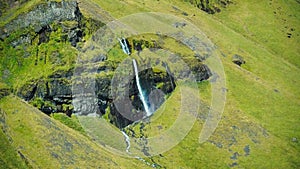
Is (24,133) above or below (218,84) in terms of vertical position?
above

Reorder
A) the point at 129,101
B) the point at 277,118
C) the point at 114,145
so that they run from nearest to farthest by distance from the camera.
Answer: the point at 114,145
the point at 129,101
the point at 277,118

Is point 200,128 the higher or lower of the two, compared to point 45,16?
lower

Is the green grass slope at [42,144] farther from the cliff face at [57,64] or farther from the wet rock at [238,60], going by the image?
the wet rock at [238,60]

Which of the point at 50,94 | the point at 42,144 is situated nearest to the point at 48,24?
the point at 50,94

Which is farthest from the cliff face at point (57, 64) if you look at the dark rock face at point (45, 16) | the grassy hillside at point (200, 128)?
the grassy hillside at point (200, 128)

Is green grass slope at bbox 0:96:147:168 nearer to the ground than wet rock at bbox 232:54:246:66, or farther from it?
farther from it

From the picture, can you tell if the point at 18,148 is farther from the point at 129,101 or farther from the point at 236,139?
the point at 236,139

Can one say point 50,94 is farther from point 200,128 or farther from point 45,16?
point 200,128

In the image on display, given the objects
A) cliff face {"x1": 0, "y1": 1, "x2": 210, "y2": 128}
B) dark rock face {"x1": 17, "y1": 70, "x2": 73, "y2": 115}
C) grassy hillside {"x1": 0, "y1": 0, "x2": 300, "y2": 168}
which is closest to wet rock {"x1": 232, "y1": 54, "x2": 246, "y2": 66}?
grassy hillside {"x1": 0, "y1": 0, "x2": 300, "y2": 168}

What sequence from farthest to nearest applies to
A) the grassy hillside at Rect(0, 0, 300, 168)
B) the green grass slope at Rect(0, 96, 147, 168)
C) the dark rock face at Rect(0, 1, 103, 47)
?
the dark rock face at Rect(0, 1, 103, 47) → the grassy hillside at Rect(0, 0, 300, 168) → the green grass slope at Rect(0, 96, 147, 168)

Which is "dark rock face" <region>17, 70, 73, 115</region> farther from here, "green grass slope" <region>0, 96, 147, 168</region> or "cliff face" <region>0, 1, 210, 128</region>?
"green grass slope" <region>0, 96, 147, 168</region>

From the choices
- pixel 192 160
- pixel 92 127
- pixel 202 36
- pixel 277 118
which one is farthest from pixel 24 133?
pixel 202 36
